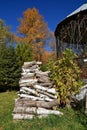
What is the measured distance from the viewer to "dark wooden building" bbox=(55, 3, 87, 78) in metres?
11.5

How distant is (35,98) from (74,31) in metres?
4.96

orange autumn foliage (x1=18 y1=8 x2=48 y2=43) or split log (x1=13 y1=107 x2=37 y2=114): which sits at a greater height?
orange autumn foliage (x1=18 y1=8 x2=48 y2=43)

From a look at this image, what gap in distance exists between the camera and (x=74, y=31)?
476 inches

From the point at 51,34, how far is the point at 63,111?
26.5 metres

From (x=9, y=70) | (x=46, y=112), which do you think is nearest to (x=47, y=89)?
(x=46, y=112)

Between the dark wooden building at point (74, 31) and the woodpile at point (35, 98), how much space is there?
3.44m

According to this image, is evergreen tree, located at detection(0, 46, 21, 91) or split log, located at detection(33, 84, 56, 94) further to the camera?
evergreen tree, located at detection(0, 46, 21, 91)

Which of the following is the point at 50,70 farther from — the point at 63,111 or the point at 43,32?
the point at 43,32

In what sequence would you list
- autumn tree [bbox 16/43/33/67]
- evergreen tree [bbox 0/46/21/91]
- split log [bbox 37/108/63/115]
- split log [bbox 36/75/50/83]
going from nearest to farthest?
1. split log [bbox 37/108/63/115]
2. split log [bbox 36/75/50/83]
3. evergreen tree [bbox 0/46/21/91]
4. autumn tree [bbox 16/43/33/67]

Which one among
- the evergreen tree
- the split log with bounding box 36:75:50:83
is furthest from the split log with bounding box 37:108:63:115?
the evergreen tree

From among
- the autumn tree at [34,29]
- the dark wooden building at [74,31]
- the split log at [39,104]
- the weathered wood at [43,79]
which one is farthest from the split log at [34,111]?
the autumn tree at [34,29]

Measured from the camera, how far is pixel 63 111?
A: 7.71 meters

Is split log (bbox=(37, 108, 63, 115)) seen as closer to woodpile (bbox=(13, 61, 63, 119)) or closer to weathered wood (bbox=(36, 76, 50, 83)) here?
woodpile (bbox=(13, 61, 63, 119))

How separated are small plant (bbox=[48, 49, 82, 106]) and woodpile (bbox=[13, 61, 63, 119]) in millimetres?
221
